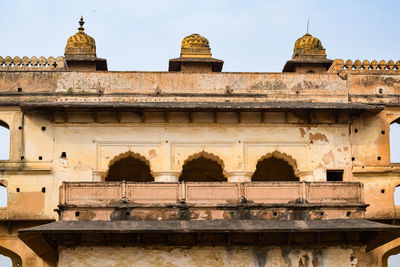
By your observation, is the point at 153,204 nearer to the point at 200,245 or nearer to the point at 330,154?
the point at 200,245

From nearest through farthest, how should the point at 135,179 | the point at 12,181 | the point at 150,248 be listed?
the point at 150,248, the point at 12,181, the point at 135,179

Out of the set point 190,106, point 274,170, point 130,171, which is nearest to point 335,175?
point 274,170

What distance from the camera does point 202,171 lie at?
26266 mm

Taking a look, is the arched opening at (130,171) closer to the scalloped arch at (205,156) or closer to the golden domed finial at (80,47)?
the scalloped arch at (205,156)

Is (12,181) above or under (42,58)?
under

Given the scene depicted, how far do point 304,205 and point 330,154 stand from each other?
381 cm

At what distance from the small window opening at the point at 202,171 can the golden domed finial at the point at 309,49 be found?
4.50 metres

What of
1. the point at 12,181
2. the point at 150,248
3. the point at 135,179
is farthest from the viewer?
the point at 135,179

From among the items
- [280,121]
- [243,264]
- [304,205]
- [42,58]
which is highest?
[42,58]

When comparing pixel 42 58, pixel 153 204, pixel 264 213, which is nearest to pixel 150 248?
pixel 153 204

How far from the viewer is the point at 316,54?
27.5 metres

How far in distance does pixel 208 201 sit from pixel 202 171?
6.02m

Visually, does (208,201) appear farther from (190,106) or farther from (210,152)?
(190,106)

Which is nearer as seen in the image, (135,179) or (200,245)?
(200,245)
